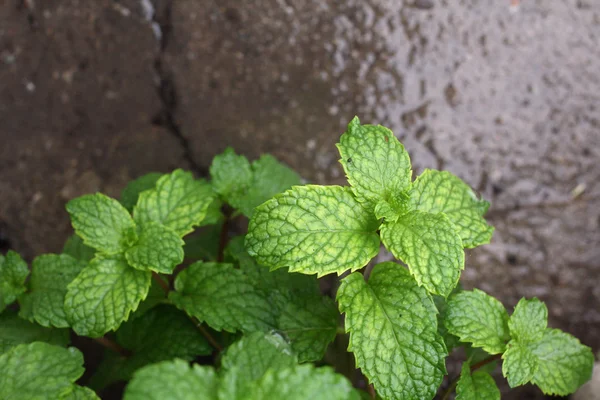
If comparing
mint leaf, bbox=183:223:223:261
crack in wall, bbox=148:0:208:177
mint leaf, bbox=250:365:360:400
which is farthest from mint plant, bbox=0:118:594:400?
crack in wall, bbox=148:0:208:177

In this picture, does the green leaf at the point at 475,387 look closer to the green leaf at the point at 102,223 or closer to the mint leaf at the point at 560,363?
the mint leaf at the point at 560,363

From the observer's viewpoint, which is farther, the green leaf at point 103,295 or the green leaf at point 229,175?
the green leaf at point 229,175

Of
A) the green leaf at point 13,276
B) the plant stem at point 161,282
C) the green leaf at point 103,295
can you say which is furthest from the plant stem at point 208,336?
the green leaf at point 13,276

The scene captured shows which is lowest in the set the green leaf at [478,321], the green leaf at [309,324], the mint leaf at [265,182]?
the green leaf at [309,324]

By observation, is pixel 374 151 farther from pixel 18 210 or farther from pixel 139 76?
pixel 18 210

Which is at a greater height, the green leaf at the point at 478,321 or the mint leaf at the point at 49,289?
the green leaf at the point at 478,321

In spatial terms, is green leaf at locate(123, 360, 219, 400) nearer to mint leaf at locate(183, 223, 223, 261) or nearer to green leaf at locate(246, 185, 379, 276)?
green leaf at locate(246, 185, 379, 276)

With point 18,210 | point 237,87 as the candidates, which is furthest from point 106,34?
point 18,210

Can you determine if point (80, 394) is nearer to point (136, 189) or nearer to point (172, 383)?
point (172, 383)
